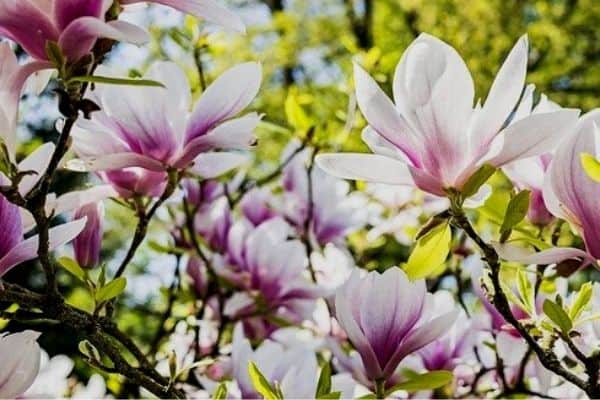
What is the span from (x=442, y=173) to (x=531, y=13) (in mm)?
6764

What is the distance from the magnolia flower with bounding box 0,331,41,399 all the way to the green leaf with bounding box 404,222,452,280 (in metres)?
0.28

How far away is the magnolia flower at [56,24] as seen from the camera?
1.69 feet

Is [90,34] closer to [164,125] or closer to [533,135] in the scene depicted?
[164,125]

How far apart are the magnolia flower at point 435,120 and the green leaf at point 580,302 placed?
14 centimetres

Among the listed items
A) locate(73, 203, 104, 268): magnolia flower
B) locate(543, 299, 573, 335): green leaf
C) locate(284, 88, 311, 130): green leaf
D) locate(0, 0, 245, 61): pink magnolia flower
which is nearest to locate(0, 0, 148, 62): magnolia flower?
locate(0, 0, 245, 61): pink magnolia flower

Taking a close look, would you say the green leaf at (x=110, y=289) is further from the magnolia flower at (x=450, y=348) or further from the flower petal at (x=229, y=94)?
the magnolia flower at (x=450, y=348)

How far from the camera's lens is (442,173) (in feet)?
1.93

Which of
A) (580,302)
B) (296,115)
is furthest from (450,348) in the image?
(296,115)

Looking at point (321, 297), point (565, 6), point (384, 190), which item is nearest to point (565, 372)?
point (321, 297)

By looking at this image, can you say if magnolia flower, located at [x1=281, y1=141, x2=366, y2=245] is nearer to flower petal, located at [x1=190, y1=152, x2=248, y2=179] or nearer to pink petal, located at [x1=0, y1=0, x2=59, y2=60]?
flower petal, located at [x1=190, y1=152, x2=248, y2=179]

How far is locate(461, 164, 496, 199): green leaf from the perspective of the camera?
1.87ft

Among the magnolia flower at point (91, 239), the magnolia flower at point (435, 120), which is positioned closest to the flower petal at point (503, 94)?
the magnolia flower at point (435, 120)

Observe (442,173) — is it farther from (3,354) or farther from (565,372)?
(3,354)

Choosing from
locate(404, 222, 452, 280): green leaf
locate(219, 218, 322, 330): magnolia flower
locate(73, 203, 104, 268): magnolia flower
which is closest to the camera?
locate(404, 222, 452, 280): green leaf
